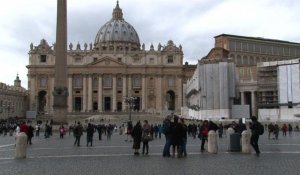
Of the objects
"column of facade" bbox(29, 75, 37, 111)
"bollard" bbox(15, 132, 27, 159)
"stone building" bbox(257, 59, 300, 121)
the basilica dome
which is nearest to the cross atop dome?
the basilica dome

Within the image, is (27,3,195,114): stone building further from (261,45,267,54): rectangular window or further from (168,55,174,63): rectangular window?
(261,45,267,54): rectangular window

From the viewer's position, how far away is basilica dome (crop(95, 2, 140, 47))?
119 meters

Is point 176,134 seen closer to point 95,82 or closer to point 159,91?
point 159,91

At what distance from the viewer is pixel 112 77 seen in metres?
97.4

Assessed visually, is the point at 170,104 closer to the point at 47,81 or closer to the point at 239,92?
the point at 47,81

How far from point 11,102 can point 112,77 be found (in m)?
20.2

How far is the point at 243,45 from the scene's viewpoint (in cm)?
10256

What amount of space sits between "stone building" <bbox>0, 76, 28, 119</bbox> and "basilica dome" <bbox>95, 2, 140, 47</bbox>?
93.9ft

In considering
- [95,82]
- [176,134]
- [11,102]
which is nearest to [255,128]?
[176,134]

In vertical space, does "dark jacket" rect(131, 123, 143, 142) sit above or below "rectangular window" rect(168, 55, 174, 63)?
below

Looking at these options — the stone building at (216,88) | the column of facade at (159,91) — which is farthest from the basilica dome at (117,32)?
the stone building at (216,88)

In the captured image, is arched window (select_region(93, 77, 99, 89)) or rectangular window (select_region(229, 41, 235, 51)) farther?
rectangular window (select_region(229, 41, 235, 51))

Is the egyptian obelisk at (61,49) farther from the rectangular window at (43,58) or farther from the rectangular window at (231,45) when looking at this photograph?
the rectangular window at (231,45)

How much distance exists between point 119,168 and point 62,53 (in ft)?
69.4
